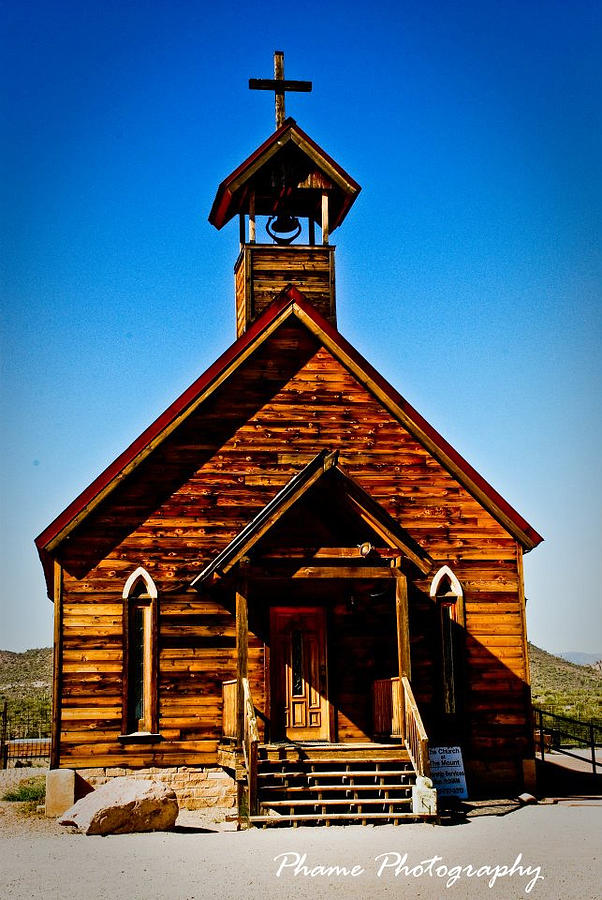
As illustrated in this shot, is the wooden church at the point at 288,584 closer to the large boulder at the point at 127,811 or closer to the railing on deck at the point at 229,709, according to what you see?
the railing on deck at the point at 229,709

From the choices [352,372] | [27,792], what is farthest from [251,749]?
[352,372]

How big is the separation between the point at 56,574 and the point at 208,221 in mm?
8618

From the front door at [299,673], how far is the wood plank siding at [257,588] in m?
0.23

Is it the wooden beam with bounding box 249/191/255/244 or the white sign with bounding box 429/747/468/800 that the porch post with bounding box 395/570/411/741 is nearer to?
the white sign with bounding box 429/747/468/800

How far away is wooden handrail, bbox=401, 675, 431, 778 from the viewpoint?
584 inches

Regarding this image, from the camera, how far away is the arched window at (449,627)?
59.7 feet

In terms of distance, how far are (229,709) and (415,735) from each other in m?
3.06

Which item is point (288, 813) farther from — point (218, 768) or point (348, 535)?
point (348, 535)

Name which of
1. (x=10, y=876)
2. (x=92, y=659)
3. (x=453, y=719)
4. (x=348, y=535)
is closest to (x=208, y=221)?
(x=348, y=535)

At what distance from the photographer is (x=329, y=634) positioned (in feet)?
59.7

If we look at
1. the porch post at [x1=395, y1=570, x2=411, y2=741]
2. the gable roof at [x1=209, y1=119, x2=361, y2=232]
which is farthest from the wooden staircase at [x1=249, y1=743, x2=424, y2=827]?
the gable roof at [x1=209, y1=119, x2=361, y2=232]

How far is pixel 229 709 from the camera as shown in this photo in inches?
656

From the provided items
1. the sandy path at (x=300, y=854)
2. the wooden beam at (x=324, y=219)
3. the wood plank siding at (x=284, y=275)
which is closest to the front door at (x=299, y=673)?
the sandy path at (x=300, y=854)

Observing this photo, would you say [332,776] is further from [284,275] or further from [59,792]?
[284,275]
